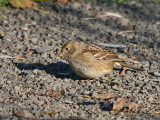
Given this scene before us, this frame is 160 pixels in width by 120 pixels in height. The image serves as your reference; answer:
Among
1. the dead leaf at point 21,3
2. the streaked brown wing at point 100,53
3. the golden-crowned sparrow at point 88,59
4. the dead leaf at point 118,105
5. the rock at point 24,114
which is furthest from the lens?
the dead leaf at point 21,3

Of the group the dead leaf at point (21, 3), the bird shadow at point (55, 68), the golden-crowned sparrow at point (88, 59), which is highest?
the dead leaf at point (21, 3)

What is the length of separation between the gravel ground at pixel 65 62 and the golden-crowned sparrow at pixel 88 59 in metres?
0.18

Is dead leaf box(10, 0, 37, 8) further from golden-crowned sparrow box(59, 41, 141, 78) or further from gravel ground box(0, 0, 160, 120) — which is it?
golden-crowned sparrow box(59, 41, 141, 78)

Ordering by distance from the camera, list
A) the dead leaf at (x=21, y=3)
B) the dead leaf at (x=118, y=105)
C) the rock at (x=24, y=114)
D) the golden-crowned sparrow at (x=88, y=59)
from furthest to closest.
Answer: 1. the dead leaf at (x=21, y=3)
2. the golden-crowned sparrow at (x=88, y=59)
3. the dead leaf at (x=118, y=105)
4. the rock at (x=24, y=114)

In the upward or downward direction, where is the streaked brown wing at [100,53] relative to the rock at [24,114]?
upward

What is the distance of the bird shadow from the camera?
6.18 metres

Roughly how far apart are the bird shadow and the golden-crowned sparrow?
30cm

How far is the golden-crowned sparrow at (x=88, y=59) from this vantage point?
592cm

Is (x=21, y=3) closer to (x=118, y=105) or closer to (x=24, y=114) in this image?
(x=24, y=114)

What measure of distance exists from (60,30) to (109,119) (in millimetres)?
3792

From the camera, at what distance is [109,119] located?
461cm

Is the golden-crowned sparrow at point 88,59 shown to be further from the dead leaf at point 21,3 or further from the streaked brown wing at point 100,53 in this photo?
the dead leaf at point 21,3

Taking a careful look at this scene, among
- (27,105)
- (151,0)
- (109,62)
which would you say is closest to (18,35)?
(109,62)

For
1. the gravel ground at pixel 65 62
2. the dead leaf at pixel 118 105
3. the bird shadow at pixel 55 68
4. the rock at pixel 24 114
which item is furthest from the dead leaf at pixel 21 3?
the dead leaf at pixel 118 105
